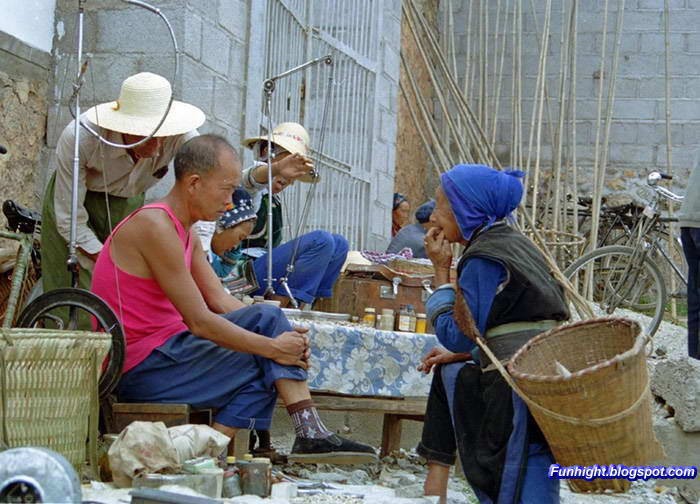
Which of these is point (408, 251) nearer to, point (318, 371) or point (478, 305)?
point (318, 371)

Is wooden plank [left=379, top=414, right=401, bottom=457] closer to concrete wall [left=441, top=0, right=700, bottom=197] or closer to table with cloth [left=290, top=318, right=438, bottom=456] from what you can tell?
table with cloth [left=290, top=318, right=438, bottom=456]

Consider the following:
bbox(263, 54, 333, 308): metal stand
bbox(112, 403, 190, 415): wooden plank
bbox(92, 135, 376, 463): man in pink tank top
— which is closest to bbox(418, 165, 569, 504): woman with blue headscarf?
bbox(92, 135, 376, 463): man in pink tank top

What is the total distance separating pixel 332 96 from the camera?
24.7ft

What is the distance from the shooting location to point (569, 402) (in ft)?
9.44

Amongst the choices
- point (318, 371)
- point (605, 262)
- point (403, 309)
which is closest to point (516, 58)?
point (605, 262)

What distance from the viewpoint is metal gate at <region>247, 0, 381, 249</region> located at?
6567mm

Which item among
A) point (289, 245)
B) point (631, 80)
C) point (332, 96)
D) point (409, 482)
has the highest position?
point (631, 80)

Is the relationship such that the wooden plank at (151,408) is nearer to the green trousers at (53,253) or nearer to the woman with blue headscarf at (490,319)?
the woman with blue headscarf at (490,319)

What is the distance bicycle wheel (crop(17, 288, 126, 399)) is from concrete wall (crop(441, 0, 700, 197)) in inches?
304

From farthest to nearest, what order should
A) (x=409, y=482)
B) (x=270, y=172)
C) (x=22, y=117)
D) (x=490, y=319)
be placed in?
(x=22, y=117) < (x=270, y=172) < (x=409, y=482) < (x=490, y=319)

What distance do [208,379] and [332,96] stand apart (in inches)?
166

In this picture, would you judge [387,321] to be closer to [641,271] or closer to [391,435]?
[391,435]

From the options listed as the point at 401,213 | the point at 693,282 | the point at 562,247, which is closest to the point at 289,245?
the point at 693,282

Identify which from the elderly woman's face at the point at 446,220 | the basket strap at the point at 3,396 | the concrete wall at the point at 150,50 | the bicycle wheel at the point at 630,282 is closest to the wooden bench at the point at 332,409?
the basket strap at the point at 3,396
